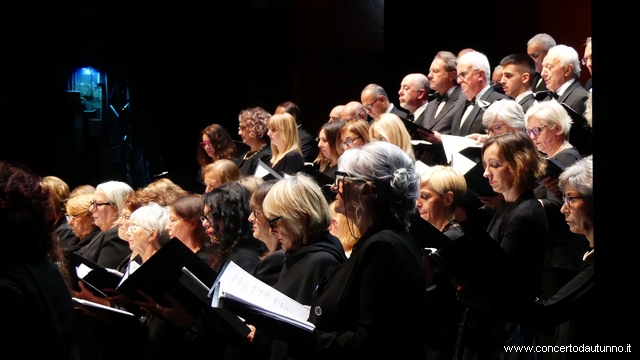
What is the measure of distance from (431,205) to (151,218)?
4.73 feet

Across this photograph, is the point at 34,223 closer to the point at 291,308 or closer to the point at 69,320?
the point at 69,320

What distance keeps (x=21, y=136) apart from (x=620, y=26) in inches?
303

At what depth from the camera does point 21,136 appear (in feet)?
28.0

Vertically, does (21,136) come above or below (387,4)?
below

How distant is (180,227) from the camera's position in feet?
13.4

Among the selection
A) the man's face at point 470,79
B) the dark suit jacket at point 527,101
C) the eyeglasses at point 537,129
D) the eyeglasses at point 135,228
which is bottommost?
the eyeglasses at point 135,228

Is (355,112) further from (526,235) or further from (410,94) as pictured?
(526,235)

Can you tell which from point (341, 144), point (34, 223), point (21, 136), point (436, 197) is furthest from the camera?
point (21, 136)

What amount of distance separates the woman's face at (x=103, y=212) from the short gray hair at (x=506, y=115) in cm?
231

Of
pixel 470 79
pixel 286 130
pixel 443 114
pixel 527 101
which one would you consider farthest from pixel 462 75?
pixel 286 130

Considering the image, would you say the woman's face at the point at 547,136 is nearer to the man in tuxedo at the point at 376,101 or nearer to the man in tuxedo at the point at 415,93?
the man in tuxedo at the point at 415,93

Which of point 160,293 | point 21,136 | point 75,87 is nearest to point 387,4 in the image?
point 75,87

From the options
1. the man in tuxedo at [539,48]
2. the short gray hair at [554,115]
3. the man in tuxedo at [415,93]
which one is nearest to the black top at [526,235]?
the short gray hair at [554,115]

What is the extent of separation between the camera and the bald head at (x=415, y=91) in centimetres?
651
